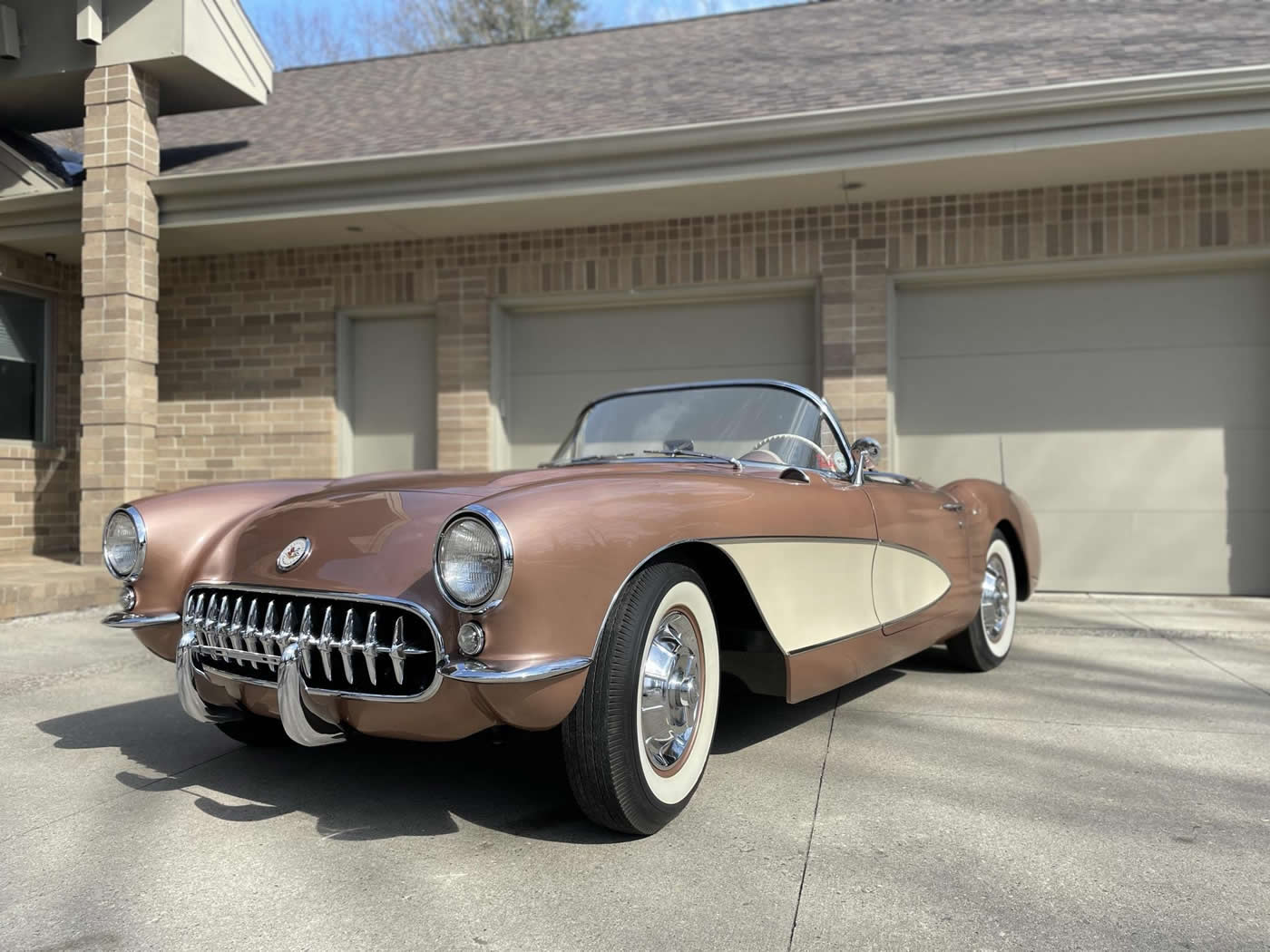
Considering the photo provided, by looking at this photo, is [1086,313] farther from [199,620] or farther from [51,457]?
[51,457]

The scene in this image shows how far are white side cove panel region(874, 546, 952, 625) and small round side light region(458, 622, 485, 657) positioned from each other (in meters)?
1.72

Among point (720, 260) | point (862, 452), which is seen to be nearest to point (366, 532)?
point (862, 452)

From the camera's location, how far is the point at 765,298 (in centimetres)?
816

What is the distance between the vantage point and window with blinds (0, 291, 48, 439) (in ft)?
29.9

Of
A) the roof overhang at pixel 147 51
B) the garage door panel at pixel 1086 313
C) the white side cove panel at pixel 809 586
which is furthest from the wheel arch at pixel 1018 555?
the roof overhang at pixel 147 51

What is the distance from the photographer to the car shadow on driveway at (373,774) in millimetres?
2654

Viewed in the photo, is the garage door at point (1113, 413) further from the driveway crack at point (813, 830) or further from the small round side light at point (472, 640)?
the small round side light at point (472, 640)

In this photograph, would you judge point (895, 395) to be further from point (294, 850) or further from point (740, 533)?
point (294, 850)

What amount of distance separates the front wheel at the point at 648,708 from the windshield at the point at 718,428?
949 mm

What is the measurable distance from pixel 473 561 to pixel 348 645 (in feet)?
1.37

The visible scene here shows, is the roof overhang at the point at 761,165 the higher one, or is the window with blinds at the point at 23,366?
the roof overhang at the point at 761,165

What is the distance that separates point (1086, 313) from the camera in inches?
297

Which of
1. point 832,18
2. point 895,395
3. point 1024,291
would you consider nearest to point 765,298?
point 895,395

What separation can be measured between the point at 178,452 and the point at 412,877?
8.26 metres
